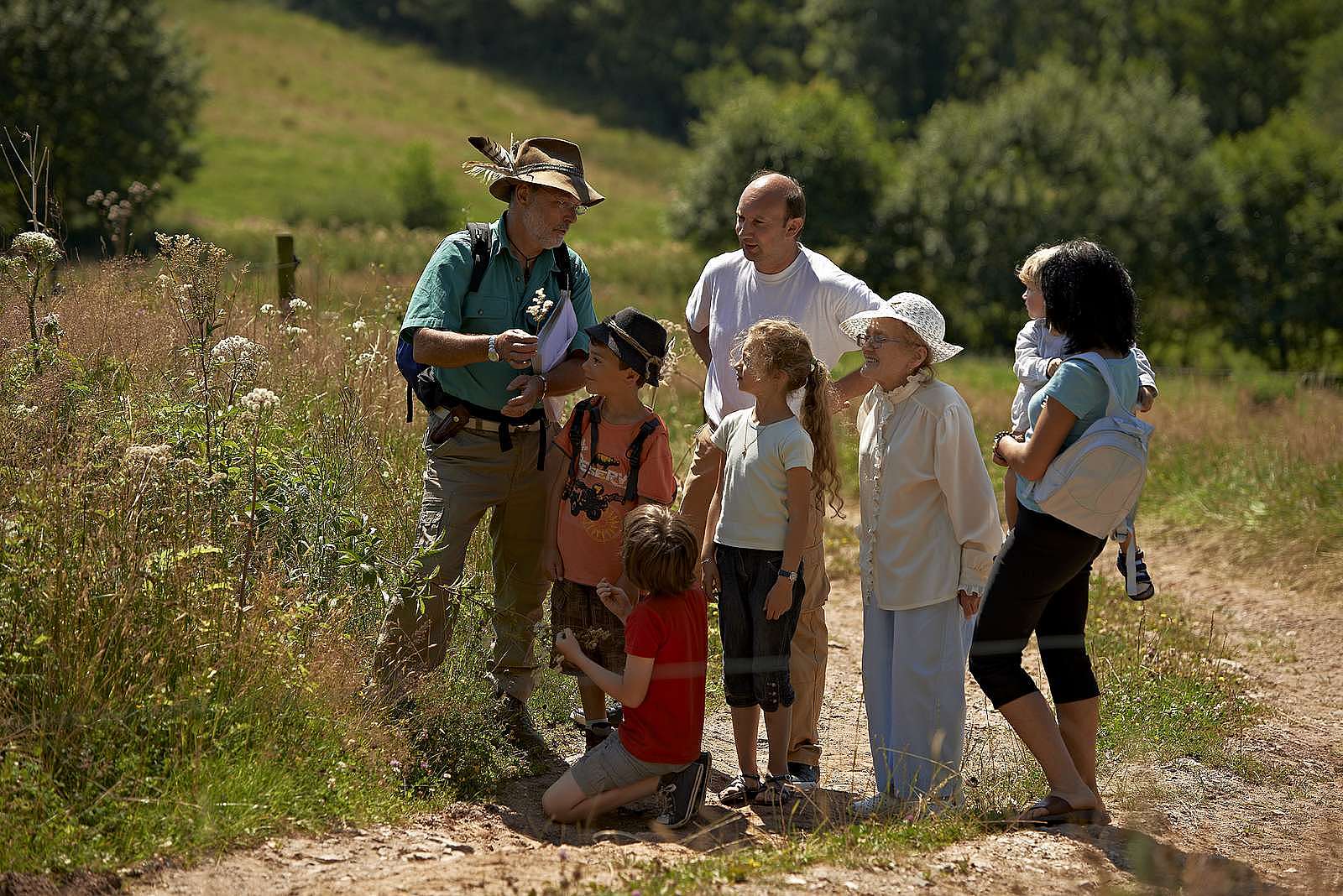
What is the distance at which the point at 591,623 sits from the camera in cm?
491

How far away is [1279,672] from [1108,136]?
29.8 metres

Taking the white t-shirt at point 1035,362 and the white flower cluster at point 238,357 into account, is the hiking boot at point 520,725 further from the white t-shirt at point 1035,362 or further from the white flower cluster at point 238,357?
the white t-shirt at point 1035,362

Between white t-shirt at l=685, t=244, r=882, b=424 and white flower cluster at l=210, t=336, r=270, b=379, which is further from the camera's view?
white t-shirt at l=685, t=244, r=882, b=424

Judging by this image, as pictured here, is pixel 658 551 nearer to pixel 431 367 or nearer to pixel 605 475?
pixel 605 475

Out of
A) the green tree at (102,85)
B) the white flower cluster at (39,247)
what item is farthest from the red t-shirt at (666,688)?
the green tree at (102,85)

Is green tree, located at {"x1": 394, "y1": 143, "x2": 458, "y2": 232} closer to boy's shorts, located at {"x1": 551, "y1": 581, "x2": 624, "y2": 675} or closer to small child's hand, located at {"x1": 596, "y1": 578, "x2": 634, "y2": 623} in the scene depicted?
boy's shorts, located at {"x1": 551, "y1": 581, "x2": 624, "y2": 675}

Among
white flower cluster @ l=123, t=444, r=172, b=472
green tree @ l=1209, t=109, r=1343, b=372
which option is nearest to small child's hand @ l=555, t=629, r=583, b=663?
white flower cluster @ l=123, t=444, r=172, b=472

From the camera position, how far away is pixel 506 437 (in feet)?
16.1

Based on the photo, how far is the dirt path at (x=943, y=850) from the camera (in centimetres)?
359

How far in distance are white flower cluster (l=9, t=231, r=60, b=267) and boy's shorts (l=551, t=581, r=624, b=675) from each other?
2397 mm

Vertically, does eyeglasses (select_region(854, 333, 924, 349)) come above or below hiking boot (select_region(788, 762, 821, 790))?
above

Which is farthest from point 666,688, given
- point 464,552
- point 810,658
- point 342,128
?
point 342,128

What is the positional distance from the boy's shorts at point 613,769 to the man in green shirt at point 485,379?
0.83 meters

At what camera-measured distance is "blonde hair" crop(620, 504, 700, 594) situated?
4.34 m
